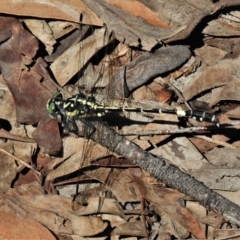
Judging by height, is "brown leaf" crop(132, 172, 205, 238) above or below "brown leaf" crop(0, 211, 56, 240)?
above

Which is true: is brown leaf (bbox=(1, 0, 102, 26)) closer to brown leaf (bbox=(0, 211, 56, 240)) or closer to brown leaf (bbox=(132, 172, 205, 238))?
brown leaf (bbox=(132, 172, 205, 238))

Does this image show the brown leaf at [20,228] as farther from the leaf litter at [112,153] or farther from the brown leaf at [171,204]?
the brown leaf at [171,204]

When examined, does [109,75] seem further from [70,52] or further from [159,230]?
[159,230]

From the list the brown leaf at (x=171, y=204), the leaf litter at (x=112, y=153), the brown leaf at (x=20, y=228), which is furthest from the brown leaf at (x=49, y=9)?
the brown leaf at (x=20, y=228)

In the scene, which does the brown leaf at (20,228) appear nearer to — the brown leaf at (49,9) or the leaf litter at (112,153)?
the leaf litter at (112,153)

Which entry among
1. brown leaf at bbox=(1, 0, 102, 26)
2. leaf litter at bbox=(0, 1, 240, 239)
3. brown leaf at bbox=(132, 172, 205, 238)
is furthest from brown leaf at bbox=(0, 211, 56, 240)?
brown leaf at bbox=(1, 0, 102, 26)

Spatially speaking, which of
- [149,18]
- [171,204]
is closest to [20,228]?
[171,204]

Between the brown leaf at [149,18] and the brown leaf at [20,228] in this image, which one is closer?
the brown leaf at [149,18]

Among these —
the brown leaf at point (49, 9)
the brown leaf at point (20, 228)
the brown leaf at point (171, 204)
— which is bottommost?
the brown leaf at point (20, 228)

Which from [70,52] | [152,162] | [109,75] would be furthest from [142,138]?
[70,52]

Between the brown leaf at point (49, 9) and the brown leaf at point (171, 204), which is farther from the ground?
the brown leaf at point (49, 9)
